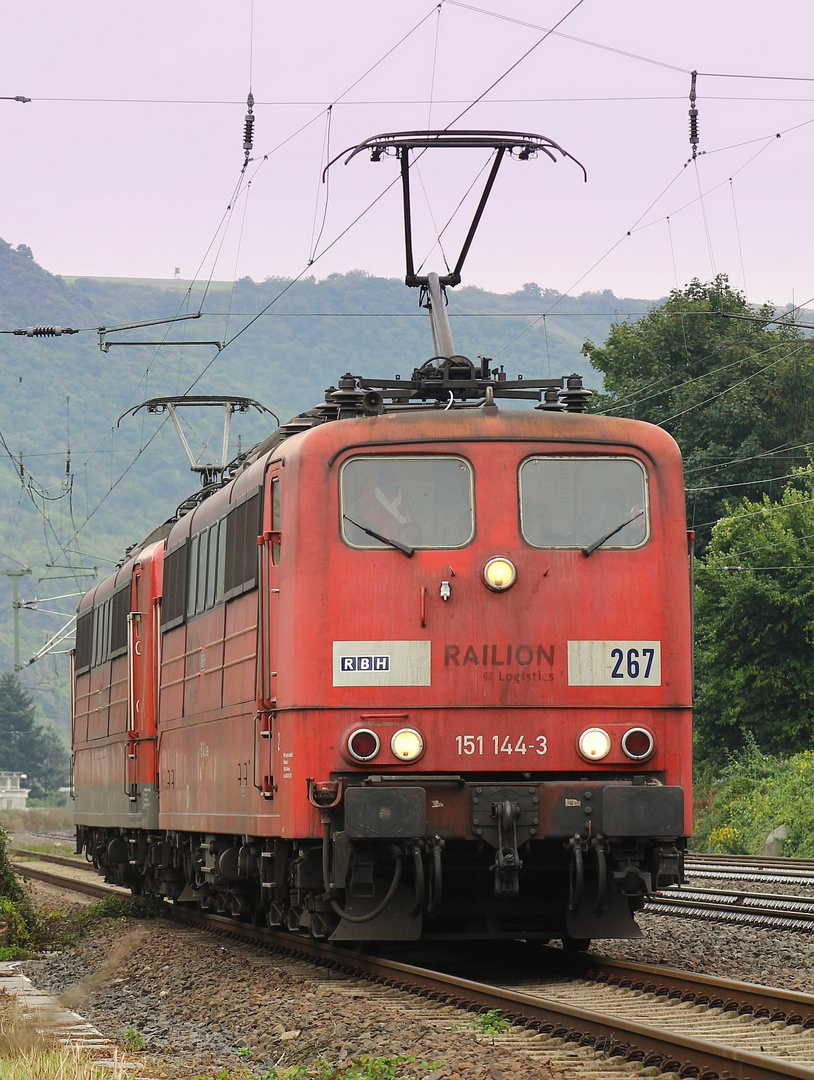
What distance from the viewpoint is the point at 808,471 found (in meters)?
39.1

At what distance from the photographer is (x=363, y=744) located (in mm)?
10508

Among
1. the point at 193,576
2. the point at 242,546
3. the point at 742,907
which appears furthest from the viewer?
the point at 742,907

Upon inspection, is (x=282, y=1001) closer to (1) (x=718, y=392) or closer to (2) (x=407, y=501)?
(2) (x=407, y=501)

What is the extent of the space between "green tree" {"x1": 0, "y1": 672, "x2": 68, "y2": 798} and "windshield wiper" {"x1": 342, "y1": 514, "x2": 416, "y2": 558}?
98.7 m

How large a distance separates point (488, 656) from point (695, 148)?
15.0 meters

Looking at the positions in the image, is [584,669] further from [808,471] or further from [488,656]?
[808,471]

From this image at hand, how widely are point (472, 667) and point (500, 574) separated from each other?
24.1 inches

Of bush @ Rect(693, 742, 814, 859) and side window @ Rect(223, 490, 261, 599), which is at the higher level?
side window @ Rect(223, 490, 261, 599)

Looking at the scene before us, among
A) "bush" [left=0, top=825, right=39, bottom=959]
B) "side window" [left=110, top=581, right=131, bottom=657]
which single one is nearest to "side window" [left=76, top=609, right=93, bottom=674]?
"side window" [left=110, top=581, right=131, bottom=657]

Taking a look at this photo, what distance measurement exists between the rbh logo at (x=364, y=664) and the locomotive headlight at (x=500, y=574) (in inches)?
31.7

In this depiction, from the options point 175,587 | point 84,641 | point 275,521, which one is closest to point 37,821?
point 84,641

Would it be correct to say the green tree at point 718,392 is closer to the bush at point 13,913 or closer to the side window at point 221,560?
the bush at point 13,913

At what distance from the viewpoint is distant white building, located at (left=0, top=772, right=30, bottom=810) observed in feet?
300

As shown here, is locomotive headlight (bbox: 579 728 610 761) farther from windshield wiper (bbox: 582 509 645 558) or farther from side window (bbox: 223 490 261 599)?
side window (bbox: 223 490 261 599)
